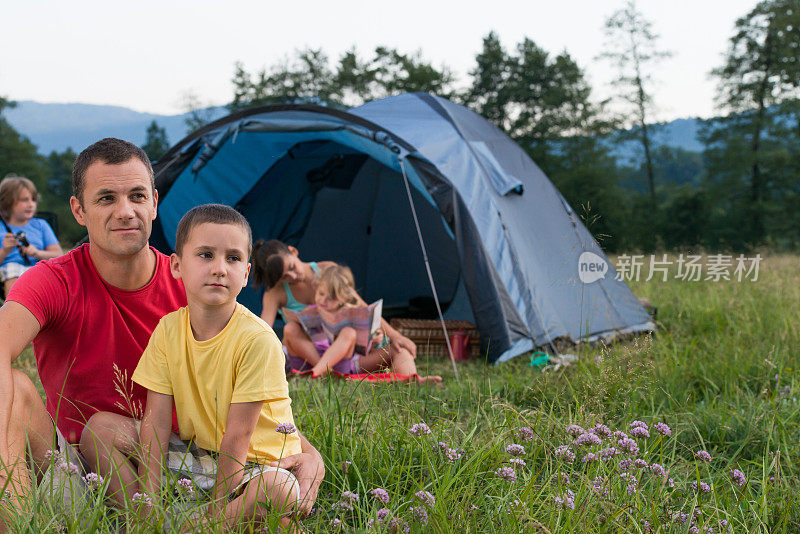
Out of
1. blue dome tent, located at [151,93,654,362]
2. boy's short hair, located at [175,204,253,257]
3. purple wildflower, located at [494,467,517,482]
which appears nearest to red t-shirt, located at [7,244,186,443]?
boy's short hair, located at [175,204,253,257]

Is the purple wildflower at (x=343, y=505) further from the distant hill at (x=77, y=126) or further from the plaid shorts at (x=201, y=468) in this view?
the distant hill at (x=77, y=126)

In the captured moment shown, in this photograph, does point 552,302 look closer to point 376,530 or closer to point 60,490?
point 376,530

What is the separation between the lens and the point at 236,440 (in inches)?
57.1

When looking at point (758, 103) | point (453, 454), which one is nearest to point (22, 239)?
point (453, 454)

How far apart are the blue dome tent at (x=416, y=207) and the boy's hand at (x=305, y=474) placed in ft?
6.27

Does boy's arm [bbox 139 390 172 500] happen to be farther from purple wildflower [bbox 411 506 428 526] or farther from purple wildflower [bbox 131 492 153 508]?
purple wildflower [bbox 411 506 428 526]

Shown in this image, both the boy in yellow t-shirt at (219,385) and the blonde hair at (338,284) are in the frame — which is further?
the blonde hair at (338,284)

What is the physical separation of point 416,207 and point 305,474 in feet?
13.7

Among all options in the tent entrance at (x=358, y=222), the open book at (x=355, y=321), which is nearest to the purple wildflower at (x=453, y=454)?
the open book at (x=355, y=321)

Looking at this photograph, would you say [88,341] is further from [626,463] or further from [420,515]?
[626,463]

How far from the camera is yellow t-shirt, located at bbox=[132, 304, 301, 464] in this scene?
4.86ft

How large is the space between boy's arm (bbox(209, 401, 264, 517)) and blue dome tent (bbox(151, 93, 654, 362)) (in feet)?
6.78

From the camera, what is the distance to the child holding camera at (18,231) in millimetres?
4625

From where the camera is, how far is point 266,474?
4.79 ft
